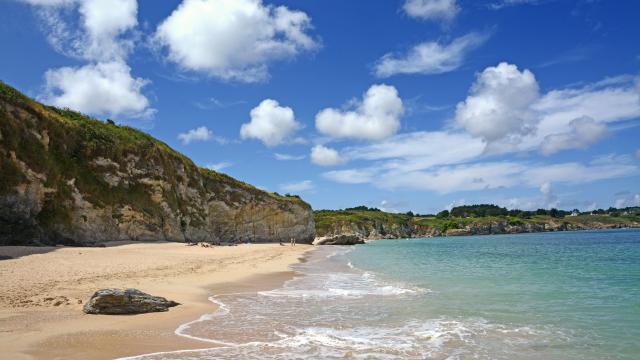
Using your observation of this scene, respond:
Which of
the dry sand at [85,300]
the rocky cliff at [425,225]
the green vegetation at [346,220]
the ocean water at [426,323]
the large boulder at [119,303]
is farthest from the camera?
the rocky cliff at [425,225]

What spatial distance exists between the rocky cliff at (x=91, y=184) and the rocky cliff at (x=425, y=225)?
254 feet

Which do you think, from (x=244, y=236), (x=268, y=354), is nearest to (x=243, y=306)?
(x=268, y=354)

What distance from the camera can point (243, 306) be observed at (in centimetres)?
1227

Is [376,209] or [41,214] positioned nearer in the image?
[41,214]

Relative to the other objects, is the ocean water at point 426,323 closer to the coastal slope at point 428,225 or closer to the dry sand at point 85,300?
the dry sand at point 85,300

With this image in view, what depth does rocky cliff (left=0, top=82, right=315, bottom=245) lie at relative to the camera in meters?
26.7

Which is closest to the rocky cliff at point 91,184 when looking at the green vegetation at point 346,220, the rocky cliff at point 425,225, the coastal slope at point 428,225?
the green vegetation at point 346,220

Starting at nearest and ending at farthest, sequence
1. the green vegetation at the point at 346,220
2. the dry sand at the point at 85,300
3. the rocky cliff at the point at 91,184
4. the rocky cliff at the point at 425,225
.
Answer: the dry sand at the point at 85,300, the rocky cliff at the point at 91,184, the green vegetation at the point at 346,220, the rocky cliff at the point at 425,225

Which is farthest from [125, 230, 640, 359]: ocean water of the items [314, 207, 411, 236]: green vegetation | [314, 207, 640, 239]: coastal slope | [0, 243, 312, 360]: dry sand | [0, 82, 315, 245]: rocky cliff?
[314, 207, 411, 236]: green vegetation

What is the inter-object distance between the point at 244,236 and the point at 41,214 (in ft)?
124

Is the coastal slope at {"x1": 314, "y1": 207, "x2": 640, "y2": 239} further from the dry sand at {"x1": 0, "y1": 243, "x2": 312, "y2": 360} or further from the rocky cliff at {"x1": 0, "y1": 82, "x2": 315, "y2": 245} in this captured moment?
the dry sand at {"x1": 0, "y1": 243, "x2": 312, "y2": 360}

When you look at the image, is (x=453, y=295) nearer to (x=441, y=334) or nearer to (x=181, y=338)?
(x=441, y=334)

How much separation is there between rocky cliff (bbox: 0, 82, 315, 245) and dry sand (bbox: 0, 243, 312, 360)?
7675mm

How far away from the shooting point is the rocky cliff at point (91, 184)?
26.7m
